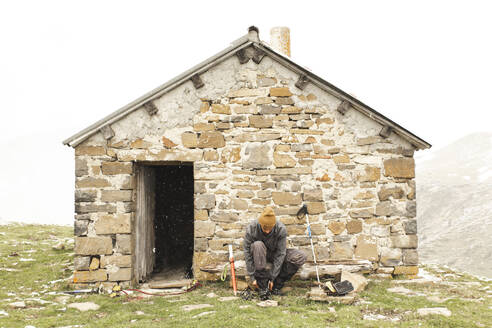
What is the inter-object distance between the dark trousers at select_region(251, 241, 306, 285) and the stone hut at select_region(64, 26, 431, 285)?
2.16ft

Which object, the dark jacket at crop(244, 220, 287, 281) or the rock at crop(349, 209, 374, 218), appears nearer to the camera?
the dark jacket at crop(244, 220, 287, 281)

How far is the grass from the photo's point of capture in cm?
497

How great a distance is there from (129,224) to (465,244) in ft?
64.3

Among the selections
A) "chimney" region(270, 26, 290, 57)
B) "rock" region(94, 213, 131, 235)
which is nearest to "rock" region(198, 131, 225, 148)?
"rock" region(94, 213, 131, 235)

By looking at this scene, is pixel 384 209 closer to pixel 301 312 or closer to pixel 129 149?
pixel 301 312

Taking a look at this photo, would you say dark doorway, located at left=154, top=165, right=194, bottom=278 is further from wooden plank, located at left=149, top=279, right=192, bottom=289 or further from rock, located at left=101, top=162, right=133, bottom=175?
rock, located at left=101, top=162, right=133, bottom=175

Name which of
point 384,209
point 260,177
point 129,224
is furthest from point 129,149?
point 384,209

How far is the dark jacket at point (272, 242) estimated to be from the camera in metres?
6.31

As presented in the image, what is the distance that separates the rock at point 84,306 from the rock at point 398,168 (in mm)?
5510

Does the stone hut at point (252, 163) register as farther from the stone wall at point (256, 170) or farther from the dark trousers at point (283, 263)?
the dark trousers at point (283, 263)

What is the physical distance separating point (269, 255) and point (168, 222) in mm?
5897

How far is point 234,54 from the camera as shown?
24.2 feet

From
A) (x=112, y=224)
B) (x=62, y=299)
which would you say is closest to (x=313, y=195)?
(x=112, y=224)

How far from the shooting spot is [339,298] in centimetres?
584
